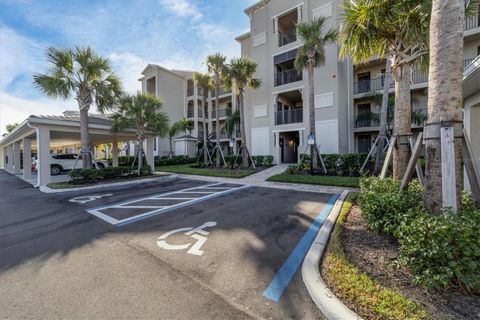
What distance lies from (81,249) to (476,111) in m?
9.63

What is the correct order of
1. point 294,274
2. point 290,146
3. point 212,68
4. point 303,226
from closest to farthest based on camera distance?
point 294,274
point 303,226
point 212,68
point 290,146

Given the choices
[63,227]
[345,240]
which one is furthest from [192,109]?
[345,240]

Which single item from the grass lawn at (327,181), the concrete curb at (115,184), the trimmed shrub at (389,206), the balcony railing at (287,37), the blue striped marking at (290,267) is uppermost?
the balcony railing at (287,37)

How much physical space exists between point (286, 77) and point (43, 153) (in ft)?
55.9

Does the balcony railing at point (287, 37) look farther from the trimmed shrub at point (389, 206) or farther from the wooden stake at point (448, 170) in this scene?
the wooden stake at point (448, 170)

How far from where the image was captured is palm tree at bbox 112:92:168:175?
12961 millimetres

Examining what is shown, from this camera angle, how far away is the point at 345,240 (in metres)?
3.90

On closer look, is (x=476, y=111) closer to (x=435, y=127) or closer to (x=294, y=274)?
(x=435, y=127)

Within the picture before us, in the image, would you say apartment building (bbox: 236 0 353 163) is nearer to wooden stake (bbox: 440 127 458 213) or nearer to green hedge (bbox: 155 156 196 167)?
green hedge (bbox: 155 156 196 167)

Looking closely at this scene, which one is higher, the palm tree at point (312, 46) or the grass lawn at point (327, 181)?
the palm tree at point (312, 46)

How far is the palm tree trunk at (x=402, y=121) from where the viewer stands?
518 cm

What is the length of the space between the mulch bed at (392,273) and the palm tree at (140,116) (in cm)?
1229

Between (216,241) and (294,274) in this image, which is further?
(216,241)

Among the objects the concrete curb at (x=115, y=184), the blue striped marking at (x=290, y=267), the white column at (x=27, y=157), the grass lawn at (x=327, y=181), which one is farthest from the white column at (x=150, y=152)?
the blue striped marking at (x=290, y=267)
